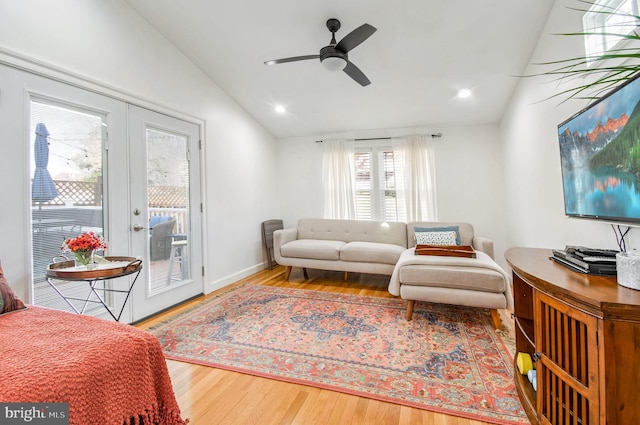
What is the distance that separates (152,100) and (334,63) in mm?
1813

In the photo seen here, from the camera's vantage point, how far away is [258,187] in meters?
4.50

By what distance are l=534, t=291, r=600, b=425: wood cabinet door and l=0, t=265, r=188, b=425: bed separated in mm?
1538

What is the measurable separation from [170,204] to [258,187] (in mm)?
1686

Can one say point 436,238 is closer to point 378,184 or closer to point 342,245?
point 342,245

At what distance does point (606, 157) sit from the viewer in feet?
4.40

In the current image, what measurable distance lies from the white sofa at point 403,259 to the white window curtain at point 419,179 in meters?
0.50

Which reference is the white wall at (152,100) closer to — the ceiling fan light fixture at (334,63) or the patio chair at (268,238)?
the patio chair at (268,238)

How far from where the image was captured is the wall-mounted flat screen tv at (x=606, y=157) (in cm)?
116

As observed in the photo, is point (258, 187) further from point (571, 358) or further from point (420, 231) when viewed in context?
point (571, 358)

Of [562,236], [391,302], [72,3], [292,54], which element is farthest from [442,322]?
[72,3]

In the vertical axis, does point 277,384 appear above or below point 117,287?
below

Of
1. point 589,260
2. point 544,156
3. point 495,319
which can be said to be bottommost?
point 495,319
